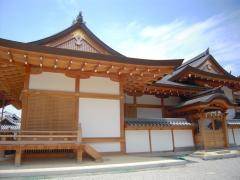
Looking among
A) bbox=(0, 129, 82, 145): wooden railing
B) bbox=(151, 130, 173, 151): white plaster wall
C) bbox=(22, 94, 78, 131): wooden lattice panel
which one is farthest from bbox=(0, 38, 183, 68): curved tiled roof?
bbox=(151, 130, 173, 151): white plaster wall

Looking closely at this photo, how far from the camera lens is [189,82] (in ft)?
57.5

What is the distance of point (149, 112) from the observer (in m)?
15.0

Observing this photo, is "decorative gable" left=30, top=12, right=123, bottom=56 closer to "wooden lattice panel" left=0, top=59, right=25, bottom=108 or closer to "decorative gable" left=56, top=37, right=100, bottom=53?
"decorative gable" left=56, top=37, right=100, bottom=53

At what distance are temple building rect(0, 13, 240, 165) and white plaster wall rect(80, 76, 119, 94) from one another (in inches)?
2.0

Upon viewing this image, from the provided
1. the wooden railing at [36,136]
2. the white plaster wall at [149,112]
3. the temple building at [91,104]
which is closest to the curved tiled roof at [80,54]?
the temple building at [91,104]

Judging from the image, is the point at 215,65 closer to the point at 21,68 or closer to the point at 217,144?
the point at 217,144

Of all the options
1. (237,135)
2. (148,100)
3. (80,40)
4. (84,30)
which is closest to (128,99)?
(148,100)

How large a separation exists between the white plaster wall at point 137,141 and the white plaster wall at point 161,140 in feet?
1.28

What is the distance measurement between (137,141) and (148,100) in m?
4.35

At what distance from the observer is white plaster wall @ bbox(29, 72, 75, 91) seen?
32.5 feet

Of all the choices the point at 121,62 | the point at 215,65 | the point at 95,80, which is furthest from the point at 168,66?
the point at 215,65

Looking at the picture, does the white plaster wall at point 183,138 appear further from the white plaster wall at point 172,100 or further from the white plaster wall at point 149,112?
the white plaster wall at point 172,100

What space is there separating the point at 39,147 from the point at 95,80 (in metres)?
4.30

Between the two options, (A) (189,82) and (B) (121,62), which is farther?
(A) (189,82)
